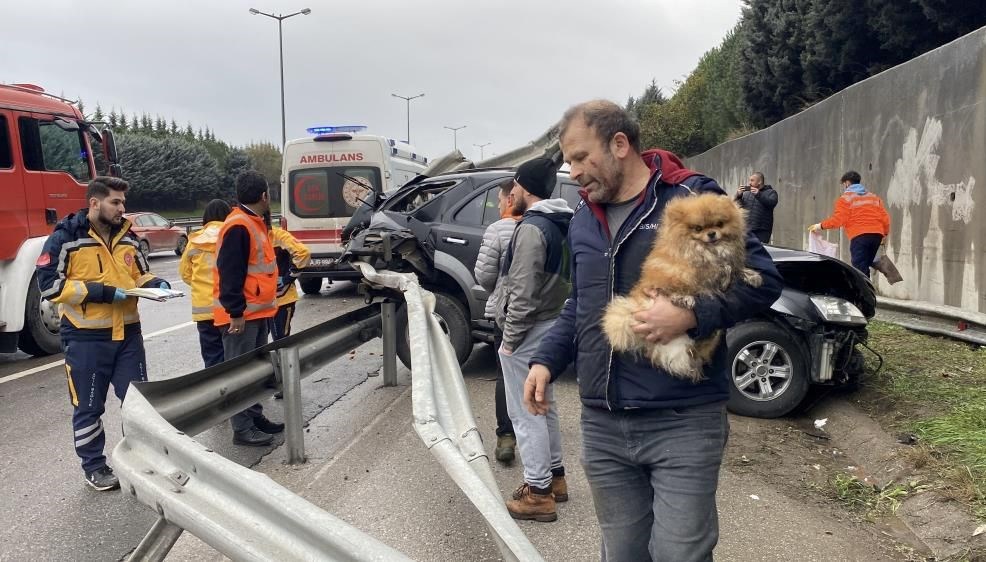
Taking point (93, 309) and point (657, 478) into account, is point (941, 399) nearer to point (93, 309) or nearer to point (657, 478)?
point (657, 478)

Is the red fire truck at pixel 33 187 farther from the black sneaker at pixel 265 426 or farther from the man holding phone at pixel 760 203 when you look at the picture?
the man holding phone at pixel 760 203

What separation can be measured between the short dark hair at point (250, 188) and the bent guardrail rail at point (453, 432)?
1595mm

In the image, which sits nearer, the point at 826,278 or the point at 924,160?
the point at 826,278

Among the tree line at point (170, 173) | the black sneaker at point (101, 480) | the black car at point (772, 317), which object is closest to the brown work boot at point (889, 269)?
the black car at point (772, 317)

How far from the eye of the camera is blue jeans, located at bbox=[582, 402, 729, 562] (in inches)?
83.1

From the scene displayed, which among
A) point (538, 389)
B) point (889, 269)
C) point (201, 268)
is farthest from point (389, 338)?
point (889, 269)

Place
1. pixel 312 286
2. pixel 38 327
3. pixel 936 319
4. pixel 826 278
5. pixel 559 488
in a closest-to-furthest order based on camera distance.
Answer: pixel 559 488 < pixel 826 278 < pixel 936 319 < pixel 38 327 < pixel 312 286

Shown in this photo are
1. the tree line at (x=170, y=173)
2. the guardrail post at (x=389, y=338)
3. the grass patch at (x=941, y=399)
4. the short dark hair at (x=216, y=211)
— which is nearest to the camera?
the grass patch at (x=941, y=399)

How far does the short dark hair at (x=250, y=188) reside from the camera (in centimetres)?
514

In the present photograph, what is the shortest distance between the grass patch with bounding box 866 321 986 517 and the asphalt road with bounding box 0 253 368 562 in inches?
172

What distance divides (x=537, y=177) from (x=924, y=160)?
22.2ft

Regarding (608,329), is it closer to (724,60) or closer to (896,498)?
(896,498)

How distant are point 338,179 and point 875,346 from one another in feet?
29.6

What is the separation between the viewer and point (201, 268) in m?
5.45
